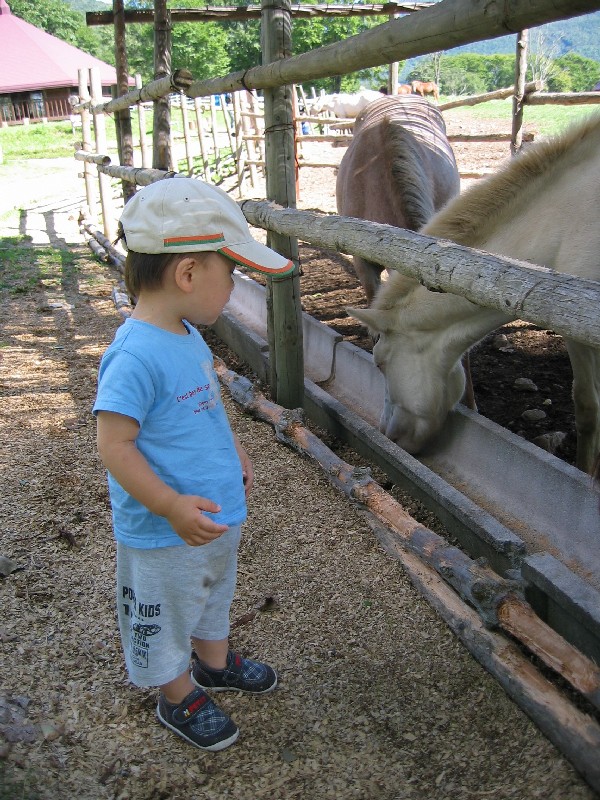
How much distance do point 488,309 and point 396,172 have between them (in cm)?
166

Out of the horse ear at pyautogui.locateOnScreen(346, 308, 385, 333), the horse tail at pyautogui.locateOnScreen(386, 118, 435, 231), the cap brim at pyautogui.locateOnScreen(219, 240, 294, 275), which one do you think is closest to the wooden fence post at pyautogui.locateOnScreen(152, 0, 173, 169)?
the horse tail at pyautogui.locateOnScreen(386, 118, 435, 231)

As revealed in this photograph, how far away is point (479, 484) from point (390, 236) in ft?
3.69

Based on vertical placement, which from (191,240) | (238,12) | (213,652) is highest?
(238,12)

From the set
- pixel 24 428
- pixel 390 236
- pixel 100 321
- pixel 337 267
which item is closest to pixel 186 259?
pixel 390 236

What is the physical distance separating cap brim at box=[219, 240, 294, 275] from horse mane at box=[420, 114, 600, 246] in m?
1.11

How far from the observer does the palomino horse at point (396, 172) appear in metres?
3.97

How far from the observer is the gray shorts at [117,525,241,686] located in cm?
157

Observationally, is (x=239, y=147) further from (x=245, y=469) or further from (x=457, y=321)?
(x=245, y=469)

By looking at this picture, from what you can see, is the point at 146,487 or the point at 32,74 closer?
the point at 146,487

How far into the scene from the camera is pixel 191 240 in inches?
57.7

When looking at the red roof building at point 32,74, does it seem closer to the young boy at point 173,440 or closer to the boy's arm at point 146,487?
the young boy at point 173,440

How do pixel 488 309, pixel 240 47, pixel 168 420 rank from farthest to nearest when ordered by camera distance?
pixel 240 47
pixel 488 309
pixel 168 420

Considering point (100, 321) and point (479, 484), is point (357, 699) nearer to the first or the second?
point (479, 484)

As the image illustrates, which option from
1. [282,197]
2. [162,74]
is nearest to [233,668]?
[282,197]
